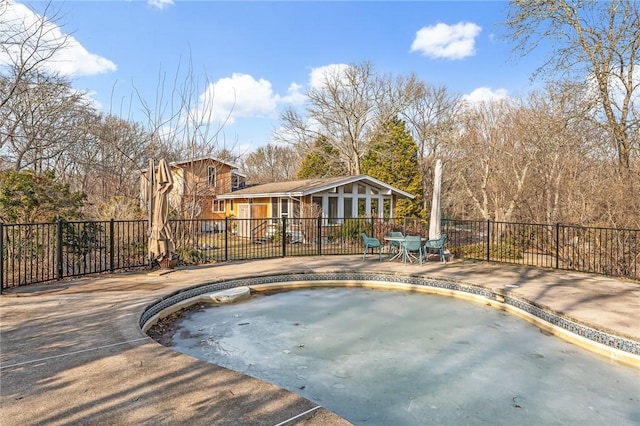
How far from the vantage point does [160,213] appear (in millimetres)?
7734

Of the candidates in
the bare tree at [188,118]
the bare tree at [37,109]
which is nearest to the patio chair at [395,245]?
the bare tree at [188,118]

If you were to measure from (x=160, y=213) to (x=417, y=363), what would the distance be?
234 inches

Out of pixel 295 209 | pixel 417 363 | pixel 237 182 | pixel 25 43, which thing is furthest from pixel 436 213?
pixel 237 182

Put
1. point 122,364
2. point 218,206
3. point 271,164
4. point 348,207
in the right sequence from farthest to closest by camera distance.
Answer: point 271,164 → point 218,206 → point 348,207 → point 122,364

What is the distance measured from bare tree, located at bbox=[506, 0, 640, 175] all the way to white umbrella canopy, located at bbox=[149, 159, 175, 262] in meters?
10.7

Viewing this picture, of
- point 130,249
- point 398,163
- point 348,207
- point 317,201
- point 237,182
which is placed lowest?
point 130,249

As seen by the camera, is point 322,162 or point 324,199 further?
point 322,162

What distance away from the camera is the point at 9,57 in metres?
9.59

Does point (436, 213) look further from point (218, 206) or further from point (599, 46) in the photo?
point (218, 206)

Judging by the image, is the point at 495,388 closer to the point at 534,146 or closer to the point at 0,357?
the point at 0,357

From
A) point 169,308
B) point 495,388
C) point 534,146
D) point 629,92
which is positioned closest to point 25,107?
point 169,308

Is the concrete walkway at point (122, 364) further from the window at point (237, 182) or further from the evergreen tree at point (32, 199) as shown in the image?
the window at point (237, 182)

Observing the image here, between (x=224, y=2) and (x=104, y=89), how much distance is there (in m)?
4.74

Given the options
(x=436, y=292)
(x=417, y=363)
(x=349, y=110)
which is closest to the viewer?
(x=417, y=363)
